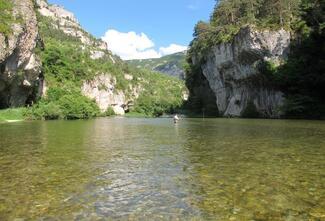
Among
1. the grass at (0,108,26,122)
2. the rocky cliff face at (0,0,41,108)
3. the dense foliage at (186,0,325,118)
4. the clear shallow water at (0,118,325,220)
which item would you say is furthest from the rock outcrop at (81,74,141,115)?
the clear shallow water at (0,118,325,220)

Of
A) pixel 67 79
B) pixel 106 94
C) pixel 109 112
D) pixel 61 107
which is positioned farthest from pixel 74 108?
pixel 106 94

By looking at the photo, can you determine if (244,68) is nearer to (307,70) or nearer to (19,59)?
(307,70)

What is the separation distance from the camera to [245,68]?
8612cm

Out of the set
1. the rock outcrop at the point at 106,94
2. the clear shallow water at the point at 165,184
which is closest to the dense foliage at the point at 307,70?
the clear shallow water at the point at 165,184

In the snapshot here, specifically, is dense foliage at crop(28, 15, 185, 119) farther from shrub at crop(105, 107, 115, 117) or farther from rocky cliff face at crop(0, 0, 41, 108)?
rocky cliff face at crop(0, 0, 41, 108)

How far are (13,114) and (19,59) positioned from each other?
11079 millimetres

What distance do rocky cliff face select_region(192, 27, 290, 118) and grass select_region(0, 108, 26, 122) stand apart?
45554mm

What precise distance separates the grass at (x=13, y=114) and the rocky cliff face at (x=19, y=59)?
384cm

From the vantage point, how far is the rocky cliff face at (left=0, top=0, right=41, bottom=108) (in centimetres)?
7164

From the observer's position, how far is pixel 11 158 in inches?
793

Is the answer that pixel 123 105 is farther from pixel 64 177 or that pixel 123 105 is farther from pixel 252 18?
pixel 64 177

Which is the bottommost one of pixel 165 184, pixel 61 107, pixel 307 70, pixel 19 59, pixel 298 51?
pixel 165 184

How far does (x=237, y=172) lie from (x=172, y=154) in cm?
606

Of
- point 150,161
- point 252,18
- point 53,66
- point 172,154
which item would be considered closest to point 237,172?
point 150,161
